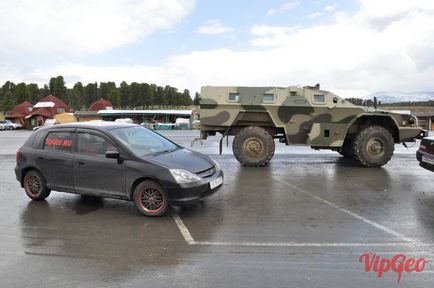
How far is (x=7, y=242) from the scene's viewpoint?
199 inches

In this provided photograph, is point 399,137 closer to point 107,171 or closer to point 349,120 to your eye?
point 349,120

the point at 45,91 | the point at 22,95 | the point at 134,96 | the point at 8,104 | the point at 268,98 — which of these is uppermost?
the point at 45,91

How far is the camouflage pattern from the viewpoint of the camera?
10.9 m

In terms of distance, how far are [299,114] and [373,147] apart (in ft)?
7.10

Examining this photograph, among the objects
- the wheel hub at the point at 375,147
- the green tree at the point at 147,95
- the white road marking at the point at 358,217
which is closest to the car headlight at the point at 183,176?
the white road marking at the point at 358,217

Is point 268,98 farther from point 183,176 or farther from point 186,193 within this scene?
point 186,193

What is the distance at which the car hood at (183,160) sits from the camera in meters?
6.11

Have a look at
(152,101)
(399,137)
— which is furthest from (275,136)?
(152,101)

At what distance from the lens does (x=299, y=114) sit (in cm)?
1100

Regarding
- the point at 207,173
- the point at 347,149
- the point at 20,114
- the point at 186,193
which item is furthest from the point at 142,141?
the point at 20,114

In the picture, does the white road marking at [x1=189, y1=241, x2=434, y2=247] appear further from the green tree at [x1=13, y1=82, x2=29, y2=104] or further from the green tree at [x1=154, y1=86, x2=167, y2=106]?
the green tree at [x1=13, y1=82, x2=29, y2=104]

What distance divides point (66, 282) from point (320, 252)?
2.74 metres

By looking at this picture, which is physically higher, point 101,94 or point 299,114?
point 101,94

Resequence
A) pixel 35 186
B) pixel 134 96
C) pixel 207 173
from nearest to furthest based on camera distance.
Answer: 1. pixel 207 173
2. pixel 35 186
3. pixel 134 96
